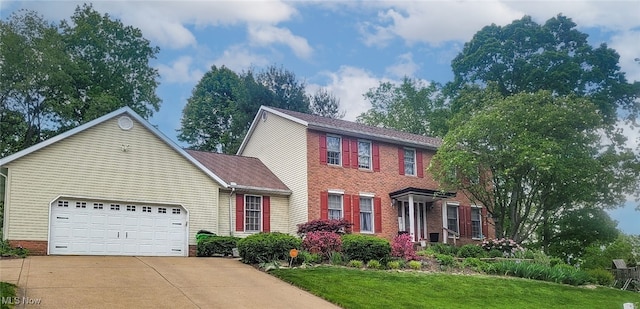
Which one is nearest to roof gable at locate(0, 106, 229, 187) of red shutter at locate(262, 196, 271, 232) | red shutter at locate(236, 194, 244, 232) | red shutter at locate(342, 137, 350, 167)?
red shutter at locate(236, 194, 244, 232)

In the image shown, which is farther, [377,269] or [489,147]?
[489,147]

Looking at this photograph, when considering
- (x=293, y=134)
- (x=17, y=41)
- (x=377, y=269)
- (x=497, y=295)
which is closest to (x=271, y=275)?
(x=377, y=269)

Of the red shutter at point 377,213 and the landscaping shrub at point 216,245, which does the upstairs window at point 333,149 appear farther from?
the landscaping shrub at point 216,245

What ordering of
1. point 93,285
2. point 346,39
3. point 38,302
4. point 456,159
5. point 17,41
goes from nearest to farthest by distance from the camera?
point 38,302, point 93,285, point 346,39, point 456,159, point 17,41

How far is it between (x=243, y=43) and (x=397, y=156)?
9.75 meters

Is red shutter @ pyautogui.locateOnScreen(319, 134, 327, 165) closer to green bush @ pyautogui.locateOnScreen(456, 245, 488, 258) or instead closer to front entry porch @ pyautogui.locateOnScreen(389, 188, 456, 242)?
front entry porch @ pyautogui.locateOnScreen(389, 188, 456, 242)

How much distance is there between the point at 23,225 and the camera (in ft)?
66.0

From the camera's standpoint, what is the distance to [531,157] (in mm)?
24609

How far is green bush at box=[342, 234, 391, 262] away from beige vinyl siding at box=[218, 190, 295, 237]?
5.72 meters

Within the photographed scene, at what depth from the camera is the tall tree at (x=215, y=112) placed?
45.6 meters

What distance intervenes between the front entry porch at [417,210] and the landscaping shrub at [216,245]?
27.8ft

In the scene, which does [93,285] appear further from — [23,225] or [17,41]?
[17,41]

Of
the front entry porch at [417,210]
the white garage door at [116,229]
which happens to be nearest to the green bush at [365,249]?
the white garage door at [116,229]

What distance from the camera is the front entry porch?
2747 centimetres
